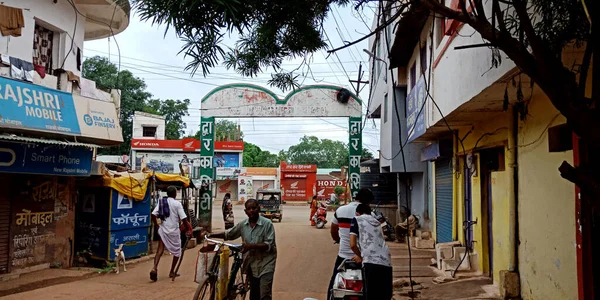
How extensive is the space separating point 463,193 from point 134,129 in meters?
38.5

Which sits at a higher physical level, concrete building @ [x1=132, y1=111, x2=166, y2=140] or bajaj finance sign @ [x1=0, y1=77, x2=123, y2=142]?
concrete building @ [x1=132, y1=111, x2=166, y2=140]

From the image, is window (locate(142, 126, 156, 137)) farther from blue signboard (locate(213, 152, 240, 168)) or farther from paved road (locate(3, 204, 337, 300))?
paved road (locate(3, 204, 337, 300))

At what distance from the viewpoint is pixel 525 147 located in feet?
20.6

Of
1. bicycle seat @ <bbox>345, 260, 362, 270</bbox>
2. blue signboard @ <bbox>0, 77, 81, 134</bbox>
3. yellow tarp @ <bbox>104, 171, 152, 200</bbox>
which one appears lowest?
bicycle seat @ <bbox>345, 260, 362, 270</bbox>

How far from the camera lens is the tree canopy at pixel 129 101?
36938 millimetres

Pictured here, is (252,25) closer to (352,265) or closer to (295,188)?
(352,265)

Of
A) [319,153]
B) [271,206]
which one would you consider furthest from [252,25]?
[319,153]

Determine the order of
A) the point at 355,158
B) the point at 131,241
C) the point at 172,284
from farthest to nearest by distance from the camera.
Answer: the point at 355,158, the point at 131,241, the point at 172,284

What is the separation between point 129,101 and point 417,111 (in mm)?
36623

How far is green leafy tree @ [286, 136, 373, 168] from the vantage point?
82.9m

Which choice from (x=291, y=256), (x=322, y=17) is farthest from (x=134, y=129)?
(x=322, y=17)

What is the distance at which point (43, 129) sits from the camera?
29.0 feet

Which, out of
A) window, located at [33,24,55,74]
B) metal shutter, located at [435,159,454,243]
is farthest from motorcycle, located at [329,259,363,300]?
window, located at [33,24,55,74]

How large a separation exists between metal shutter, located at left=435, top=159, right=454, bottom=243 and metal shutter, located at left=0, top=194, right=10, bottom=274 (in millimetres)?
9030
